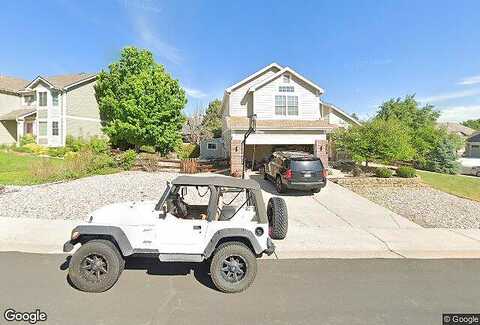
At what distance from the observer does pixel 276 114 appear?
752 inches

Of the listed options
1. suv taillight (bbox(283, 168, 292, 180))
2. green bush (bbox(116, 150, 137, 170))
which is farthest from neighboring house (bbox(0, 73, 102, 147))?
suv taillight (bbox(283, 168, 292, 180))

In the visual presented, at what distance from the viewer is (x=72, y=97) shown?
26172 millimetres

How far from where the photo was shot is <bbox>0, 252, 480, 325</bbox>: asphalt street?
11.2 feet

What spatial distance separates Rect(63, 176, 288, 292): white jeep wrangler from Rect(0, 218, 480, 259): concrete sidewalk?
1606 millimetres

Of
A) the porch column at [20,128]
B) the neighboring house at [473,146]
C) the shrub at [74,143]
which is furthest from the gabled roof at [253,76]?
the neighboring house at [473,146]

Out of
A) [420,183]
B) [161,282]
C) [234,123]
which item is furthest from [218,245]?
[420,183]

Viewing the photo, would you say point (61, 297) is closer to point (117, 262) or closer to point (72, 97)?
point (117, 262)

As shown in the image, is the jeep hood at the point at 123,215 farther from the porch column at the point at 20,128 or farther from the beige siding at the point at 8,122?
the beige siding at the point at 8,122

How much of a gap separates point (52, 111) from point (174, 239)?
28.0 meters

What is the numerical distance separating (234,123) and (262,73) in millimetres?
6573

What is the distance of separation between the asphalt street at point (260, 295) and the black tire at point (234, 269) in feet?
0.47

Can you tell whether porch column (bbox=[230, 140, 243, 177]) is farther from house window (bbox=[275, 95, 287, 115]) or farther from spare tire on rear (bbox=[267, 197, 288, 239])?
spare tire on rear (bbox=[267, 197, 288, 239])

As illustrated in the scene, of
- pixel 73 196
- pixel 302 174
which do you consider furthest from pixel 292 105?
pixel 73 196

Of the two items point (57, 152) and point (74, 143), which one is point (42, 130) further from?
point (57, 152)
